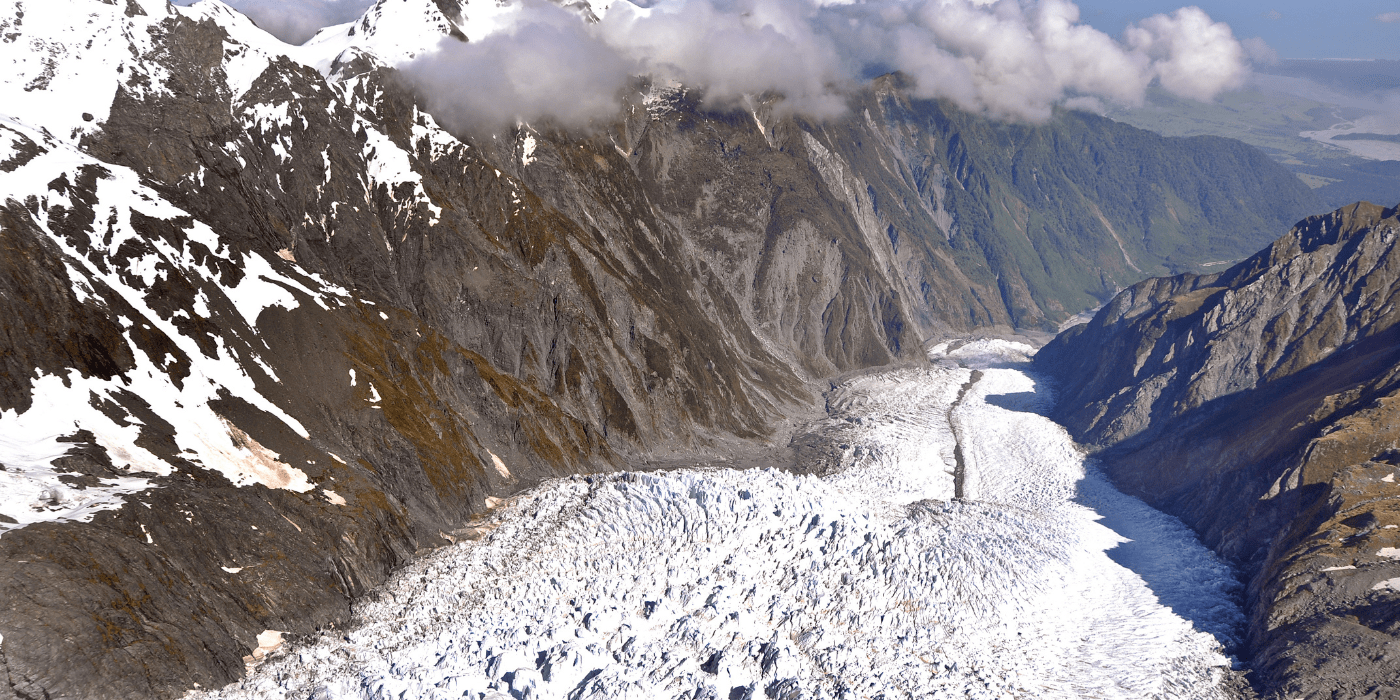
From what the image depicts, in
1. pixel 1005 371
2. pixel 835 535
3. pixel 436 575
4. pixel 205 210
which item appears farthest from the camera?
pixel 1005 371

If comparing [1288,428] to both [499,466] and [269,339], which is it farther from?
[269,339]

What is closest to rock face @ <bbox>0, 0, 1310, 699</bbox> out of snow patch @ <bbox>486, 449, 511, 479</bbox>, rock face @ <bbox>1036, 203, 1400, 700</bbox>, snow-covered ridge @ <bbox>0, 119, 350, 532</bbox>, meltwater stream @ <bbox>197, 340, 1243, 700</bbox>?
snow-covered ridge @ <bbox>0, 119, 350, 532</bbox>

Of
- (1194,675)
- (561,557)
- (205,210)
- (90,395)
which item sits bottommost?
(1194,675)

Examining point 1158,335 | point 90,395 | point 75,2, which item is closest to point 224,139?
point 75,2

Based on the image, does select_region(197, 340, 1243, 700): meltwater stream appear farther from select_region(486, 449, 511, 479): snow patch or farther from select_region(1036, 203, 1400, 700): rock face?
select_region(1036, 203, 1400, 700): rock face

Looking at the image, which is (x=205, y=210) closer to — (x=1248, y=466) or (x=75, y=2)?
(x=75, y=2)

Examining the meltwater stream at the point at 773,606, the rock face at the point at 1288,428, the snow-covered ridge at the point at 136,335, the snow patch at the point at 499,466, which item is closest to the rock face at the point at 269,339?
the snow-covered ridge at the point at 136,335
